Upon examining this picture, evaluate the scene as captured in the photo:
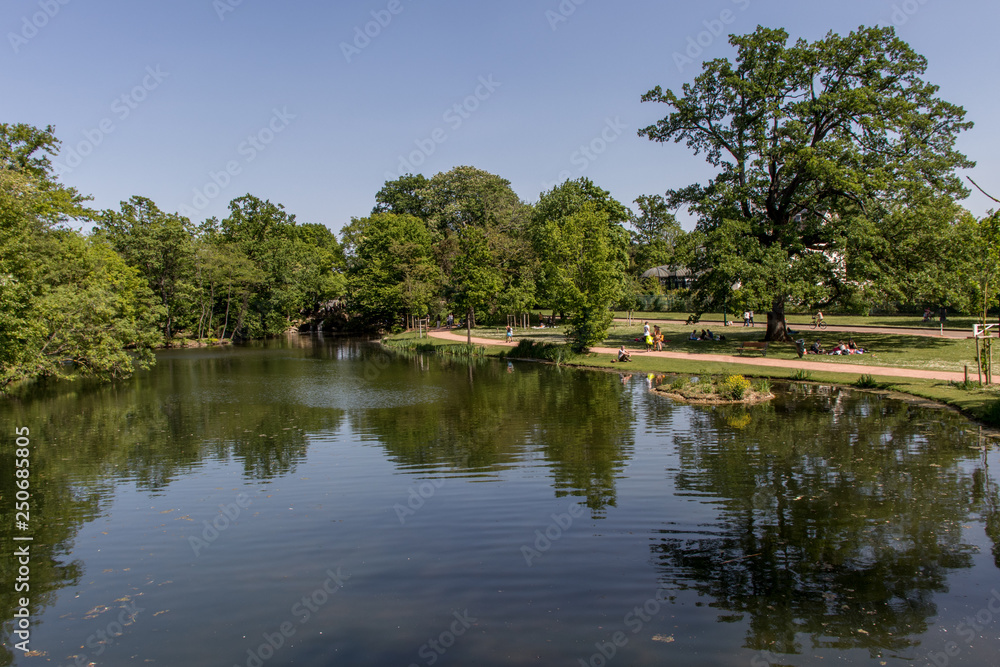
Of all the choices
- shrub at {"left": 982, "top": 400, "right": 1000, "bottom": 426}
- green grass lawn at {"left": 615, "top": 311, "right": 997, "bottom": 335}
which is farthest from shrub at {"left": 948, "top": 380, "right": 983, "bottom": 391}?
green grass lawn at {"left": 615, "top": 311, "right": 997, "bottom": 335}

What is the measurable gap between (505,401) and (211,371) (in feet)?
77.8

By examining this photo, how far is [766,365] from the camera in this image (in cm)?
3197

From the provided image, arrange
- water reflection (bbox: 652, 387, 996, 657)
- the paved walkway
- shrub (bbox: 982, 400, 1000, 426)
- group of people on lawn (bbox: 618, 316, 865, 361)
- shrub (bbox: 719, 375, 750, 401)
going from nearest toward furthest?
water reflection (bbox: 652, 387, 996, 657) < shrub (bbox: 982, 400, 1000, 426) < shrub (bbox: 719, 375, 750, 401) < group of people on lawn (bbox: 618, 316, 865, 361) < the paved walkway

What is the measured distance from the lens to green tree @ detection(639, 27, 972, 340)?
117 feet

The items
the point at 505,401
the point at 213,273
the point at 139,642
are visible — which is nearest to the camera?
the point at 139,642

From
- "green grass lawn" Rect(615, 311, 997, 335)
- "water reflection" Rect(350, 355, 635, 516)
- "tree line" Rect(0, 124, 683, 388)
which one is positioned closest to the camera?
"water reflection" Rect(350, 355, 635, 516)

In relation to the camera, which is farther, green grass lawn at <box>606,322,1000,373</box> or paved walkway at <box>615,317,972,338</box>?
paved walkway at <box>615,317,972,338</box>

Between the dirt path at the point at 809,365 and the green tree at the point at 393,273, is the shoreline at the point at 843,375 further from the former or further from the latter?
the green tree at the point at 393,273

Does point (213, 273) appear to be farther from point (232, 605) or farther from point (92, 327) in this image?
point (232, 605)

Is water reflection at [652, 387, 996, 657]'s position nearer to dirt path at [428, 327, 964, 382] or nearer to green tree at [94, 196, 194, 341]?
dirt path at [428, 327, 964, 382]

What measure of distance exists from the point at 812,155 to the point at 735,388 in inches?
703

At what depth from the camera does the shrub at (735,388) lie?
24.8 metres

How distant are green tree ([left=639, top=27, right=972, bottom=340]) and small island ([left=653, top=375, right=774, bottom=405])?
488 inches

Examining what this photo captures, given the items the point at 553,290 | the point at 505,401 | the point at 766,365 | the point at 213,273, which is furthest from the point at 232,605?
the point at 213,273
